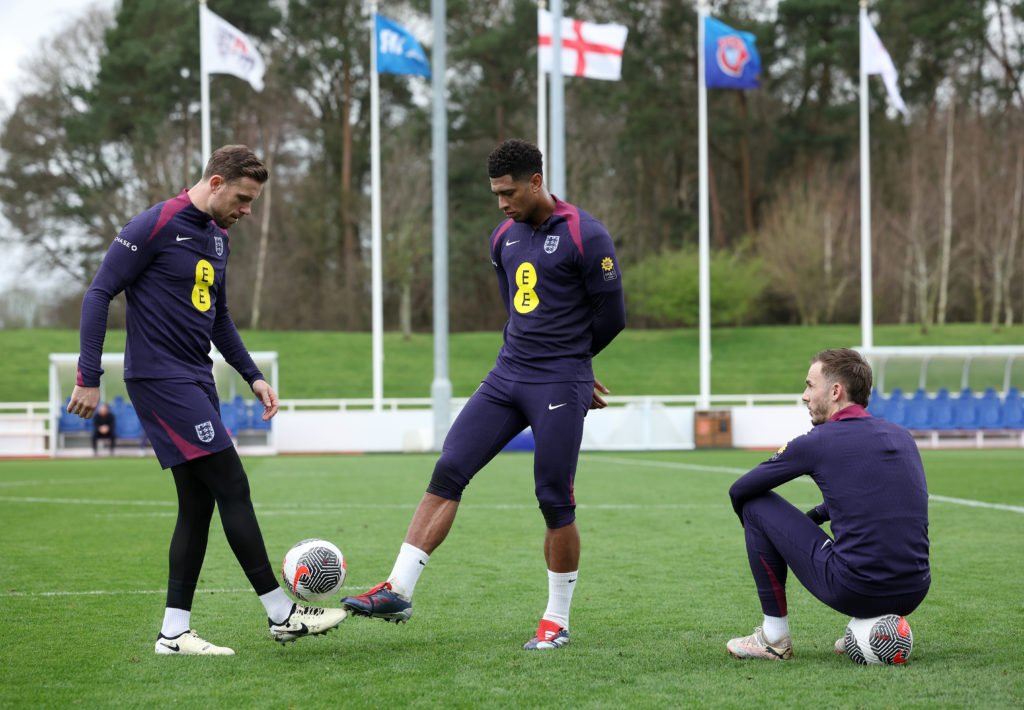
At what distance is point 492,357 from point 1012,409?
2004 centimetres

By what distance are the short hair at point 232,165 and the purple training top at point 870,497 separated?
2.46 metres

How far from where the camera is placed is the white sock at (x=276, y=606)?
181 inches

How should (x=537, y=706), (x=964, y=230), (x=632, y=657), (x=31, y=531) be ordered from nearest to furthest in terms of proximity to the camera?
(x=537, y=706), (x=632, y=657), (x=31, y=531), (x=964, y=230)

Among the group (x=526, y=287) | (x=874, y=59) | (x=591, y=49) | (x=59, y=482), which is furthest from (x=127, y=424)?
(x=526, y=287)

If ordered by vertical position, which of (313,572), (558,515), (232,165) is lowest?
(313,572)

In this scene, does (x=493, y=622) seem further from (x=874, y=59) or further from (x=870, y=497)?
(x=874, y=59)

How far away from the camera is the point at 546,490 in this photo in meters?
4.79

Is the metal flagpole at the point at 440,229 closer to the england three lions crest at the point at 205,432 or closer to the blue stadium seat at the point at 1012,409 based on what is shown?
the blue stadium seat at the point at 1012,409

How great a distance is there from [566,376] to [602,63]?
1912 cm

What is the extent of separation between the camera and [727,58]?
23.3 metres

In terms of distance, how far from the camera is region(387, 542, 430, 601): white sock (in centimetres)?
462

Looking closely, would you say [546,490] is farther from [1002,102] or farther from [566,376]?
[1002,102]

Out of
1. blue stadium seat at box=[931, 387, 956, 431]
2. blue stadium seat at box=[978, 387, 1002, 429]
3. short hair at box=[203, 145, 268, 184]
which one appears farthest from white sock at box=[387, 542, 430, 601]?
blue stadium seat at box=[978, 387, 1002, 429]

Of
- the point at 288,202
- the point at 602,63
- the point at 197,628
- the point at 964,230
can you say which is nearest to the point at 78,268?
the point at 288,202
